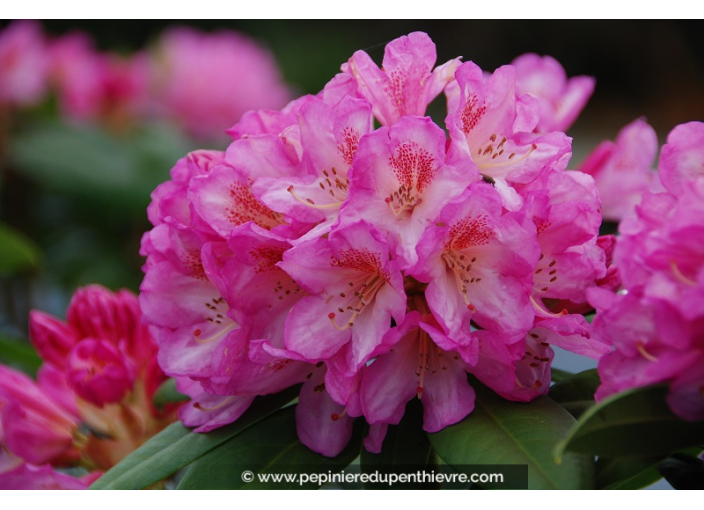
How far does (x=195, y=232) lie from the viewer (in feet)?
2.00

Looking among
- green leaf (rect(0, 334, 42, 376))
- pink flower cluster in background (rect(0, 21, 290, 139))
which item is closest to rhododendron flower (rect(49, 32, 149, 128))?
pink flower cluster in background (rect(0, 21, 290, 139))

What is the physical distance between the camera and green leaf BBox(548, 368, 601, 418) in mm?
616

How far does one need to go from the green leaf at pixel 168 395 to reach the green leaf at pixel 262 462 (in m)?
0.09

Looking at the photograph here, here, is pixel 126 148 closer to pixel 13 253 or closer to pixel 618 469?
pixel 13 253

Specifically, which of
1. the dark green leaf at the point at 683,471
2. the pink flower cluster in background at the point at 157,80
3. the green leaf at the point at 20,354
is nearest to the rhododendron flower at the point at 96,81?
the pink flower cluster in background at the point at 157,80

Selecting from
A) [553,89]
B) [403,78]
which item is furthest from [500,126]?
[553,89]

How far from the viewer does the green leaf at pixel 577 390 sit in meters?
0.62

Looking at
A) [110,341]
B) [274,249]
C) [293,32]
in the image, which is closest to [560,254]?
[274,249]

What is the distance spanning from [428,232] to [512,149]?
0.11m

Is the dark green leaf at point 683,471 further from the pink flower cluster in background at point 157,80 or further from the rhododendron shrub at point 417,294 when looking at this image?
the pink flower cluster in background at point 157,80

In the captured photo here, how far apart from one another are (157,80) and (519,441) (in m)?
1.18

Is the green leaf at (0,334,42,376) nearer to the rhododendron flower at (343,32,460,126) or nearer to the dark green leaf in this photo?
the rhododendron flower at (343,32,460,126)

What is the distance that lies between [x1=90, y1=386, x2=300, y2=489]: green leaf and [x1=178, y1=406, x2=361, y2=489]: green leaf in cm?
2

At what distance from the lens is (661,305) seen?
0.48 metres
